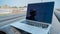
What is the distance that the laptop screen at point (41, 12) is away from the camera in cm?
107

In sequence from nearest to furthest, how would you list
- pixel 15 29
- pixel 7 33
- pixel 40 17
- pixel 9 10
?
pixel 7 33, pixel 15 29, pixel 40 17, pixel 9 10

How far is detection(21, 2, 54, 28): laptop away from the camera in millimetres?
1056

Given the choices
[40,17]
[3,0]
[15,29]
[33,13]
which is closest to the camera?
[15,29]

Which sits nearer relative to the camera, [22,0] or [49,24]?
[49,24]

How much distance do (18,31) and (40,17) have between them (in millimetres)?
436

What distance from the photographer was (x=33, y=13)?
4.20 feet

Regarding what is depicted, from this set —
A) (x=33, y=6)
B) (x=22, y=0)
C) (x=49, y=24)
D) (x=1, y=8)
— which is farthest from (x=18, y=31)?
(x=22, y=0)

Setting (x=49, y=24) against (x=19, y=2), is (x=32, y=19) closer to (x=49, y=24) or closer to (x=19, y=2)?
(x=49, y=24)

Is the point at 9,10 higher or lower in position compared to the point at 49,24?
higher

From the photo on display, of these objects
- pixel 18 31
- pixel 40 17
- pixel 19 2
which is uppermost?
pixel 19 2

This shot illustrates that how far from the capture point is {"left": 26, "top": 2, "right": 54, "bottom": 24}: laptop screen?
1065mm

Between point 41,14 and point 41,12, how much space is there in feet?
0.10

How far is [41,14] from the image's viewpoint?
46.3 inches

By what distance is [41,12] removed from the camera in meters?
1.18
